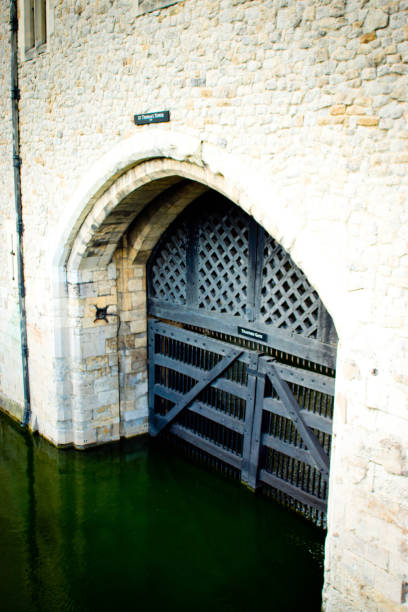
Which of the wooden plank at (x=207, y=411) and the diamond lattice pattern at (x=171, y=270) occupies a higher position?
the diamond lattice pattern at (x=171, y=270)

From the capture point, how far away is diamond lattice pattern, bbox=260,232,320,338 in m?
5.77

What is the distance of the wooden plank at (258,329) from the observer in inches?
224

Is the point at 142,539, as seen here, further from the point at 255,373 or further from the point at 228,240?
the point at 228,240

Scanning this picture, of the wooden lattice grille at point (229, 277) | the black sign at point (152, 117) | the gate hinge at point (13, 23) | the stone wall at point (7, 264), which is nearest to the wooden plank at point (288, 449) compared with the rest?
the wooden lattice grille at point (229, 277)

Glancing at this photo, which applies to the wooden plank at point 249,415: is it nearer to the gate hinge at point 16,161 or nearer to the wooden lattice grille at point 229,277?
the wooden lattice grille at point 229,277

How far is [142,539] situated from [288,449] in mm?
1782

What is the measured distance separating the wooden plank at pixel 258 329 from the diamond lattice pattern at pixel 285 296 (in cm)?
9

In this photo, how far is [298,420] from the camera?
6.10 meters

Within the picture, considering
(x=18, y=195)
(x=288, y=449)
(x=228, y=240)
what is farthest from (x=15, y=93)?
(x=288, y=449)

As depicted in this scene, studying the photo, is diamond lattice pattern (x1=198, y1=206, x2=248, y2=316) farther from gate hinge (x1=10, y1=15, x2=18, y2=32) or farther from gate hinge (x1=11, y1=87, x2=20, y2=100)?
gate hinge (x1=10, y1=15, x2=18, y2=32)

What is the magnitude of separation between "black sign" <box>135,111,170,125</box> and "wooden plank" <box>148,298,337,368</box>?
7.59 ft

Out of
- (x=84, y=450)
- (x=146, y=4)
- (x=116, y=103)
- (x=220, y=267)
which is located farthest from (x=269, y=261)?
(x=84, y=450)

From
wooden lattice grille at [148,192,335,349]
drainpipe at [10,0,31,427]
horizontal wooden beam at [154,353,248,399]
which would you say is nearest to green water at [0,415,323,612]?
drainpipe at [10,0,31,427]

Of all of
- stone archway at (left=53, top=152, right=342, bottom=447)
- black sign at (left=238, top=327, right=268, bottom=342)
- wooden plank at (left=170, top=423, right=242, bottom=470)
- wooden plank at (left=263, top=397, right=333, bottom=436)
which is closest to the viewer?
wooden plank at (left=263, top=397, right=333, bottom=436)
